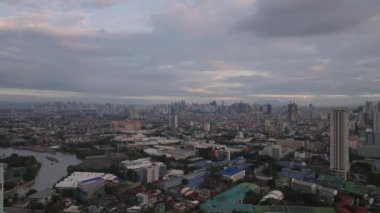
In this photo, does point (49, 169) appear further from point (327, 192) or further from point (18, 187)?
point (327, 192)

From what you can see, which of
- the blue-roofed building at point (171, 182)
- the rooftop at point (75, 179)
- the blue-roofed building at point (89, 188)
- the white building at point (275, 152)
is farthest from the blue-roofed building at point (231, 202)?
the white building at point (275, 152)

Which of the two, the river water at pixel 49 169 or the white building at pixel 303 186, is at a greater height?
the white building at pixel 303 186

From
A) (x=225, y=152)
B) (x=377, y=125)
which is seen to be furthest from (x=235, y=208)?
(x=377, y=125)

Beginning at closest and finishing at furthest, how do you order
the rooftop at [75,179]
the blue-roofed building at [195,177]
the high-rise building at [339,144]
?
the rooftop at [75,179], the blue-roofed building at [195,177], the high-rise building at [339,144]

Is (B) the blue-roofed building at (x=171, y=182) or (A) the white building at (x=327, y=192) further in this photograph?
(B) the blue-roofed building at (x=171, y=182)

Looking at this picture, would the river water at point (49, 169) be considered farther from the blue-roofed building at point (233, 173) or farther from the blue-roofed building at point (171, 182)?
the blue-roofed building at point (233, 173)

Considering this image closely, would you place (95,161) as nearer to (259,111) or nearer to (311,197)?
(311,197)

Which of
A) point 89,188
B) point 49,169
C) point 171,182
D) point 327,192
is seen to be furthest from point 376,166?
point 49,169

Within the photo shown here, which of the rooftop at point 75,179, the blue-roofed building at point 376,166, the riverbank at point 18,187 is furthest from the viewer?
the blue-roofed building at point 376,166

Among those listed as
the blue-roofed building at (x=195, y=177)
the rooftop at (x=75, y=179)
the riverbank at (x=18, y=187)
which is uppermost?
the rooftop at (x=75, y=179)
